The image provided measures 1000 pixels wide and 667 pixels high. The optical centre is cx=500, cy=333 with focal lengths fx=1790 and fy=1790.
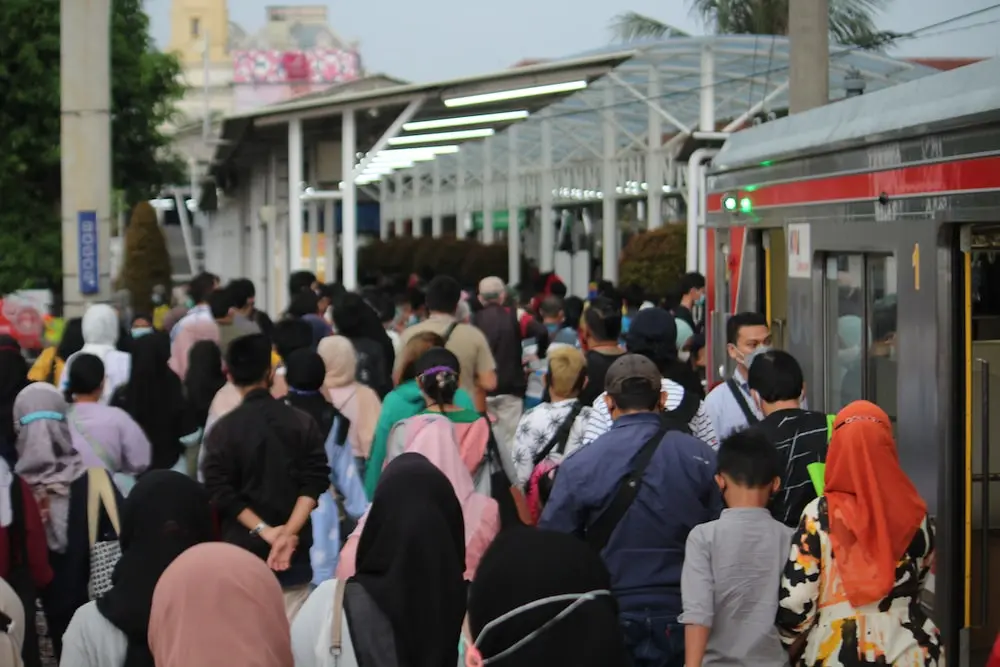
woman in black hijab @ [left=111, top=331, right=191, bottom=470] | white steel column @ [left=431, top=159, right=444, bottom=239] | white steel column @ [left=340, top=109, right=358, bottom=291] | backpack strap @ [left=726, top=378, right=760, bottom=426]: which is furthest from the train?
white steel column @ [left=431, top=159, right=444, bottom=239]

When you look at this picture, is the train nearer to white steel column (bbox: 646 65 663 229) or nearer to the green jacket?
the green jacket

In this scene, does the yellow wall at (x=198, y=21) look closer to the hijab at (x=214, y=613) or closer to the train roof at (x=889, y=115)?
the train roof at (x=889, y=115)

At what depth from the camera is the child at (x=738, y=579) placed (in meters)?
5.54

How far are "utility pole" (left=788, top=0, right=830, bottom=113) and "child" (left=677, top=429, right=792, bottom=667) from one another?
1060 cm

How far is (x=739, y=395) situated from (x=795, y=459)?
136cm

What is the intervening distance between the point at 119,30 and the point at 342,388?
25005mm

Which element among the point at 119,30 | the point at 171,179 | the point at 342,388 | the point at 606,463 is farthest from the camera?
the point at 171,179

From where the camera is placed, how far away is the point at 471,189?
57500mm

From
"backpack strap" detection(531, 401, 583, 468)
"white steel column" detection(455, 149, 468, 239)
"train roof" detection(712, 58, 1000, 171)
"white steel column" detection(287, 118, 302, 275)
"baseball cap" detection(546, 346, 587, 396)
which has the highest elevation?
"white steel column" detection(455, 149, 468, 239)

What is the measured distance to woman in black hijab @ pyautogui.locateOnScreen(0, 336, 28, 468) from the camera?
25.3 feet

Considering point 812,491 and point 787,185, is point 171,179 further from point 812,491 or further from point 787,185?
point 812,491

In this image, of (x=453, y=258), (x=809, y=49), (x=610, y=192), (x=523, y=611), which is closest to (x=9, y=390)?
(x=523, y=611)

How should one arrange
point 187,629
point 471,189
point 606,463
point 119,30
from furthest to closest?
point 471,189
point 119,30
point 606,463
point 187,629

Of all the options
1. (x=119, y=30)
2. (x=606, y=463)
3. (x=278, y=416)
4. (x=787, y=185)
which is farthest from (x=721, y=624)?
(x=119, y=30)
